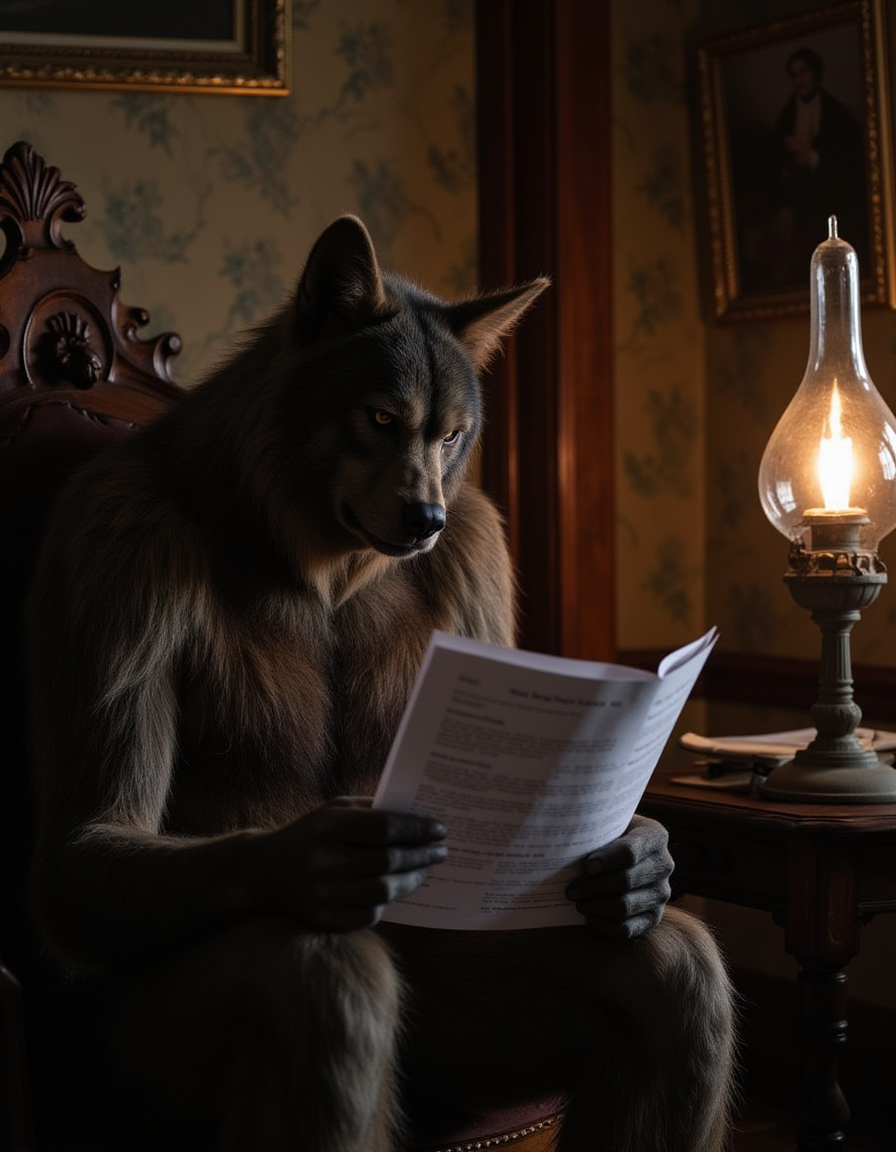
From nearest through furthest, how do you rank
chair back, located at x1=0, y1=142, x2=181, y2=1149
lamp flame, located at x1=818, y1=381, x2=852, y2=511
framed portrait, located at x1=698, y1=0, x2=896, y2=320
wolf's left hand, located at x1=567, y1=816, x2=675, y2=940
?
wolf's left hand, located at x1=567, y1=816, x2=675, y2=940 < chair back, located at x1=0, y1=142, x2=181, y2=1149 < lamp flame, located at x1=818, y1=381, x2=852, y2=511 < framed portrait, located at x1=698, y1=0, x2=896, y2=320

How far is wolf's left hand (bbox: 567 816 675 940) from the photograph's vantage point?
1361 millimetres

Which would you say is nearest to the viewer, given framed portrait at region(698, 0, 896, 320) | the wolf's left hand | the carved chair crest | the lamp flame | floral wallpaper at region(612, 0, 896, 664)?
the wolf's left hand

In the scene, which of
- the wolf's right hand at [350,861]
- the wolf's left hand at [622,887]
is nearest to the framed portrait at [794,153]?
the wolf's left hand at [622,887]

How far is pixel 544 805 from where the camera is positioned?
1.26m

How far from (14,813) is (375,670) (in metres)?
0.41

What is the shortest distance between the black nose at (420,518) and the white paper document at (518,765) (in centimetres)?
28

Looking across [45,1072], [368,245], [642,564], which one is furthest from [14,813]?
[642,564]

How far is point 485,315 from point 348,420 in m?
0.23

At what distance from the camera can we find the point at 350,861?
3.91ft

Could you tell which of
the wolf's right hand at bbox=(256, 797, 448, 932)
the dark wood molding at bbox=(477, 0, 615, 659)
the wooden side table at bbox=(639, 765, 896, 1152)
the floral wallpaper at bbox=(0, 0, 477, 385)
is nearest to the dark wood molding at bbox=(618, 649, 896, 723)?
the dark wood molding at bbox=(477, 0, 615, 659)

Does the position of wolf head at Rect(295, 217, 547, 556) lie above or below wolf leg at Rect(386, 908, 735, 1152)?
above

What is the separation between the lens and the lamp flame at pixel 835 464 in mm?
2021

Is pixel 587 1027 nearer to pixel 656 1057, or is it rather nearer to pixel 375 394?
pixel 656 1057

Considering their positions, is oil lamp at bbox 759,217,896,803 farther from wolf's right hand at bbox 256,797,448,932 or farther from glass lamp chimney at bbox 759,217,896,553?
wolf's right hand at bbox 256,797,448,932
